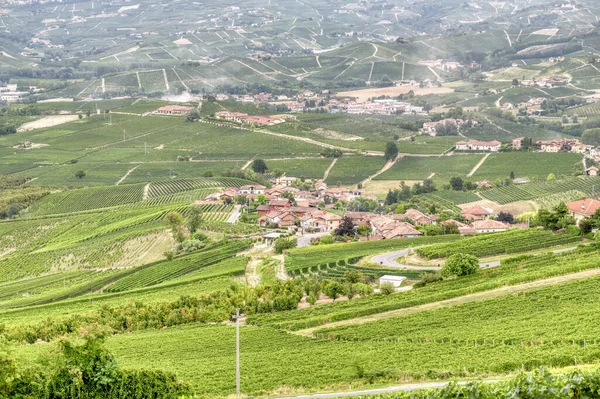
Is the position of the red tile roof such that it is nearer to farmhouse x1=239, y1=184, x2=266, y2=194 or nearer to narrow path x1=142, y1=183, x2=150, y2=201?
farmhouse x1=239, y1=184, x2=266, y2=194

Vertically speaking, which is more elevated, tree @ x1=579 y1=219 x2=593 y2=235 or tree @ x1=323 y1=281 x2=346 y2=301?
tree @ x1=579 y1=219 x2=593 y2=235

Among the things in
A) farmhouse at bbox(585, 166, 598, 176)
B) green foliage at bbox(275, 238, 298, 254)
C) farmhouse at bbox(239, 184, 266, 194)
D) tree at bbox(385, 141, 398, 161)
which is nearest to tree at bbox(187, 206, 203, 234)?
green foliage at bbox(275, 238, 298, 254)

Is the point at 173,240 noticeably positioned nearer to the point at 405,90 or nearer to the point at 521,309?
the point at 521,309

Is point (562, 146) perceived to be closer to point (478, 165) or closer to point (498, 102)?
point (478, 165)

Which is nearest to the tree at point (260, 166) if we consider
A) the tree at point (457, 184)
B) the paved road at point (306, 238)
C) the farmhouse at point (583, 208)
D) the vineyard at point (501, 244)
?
the tree at point (457, 184)

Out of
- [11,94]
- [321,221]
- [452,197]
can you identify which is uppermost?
[321,221]

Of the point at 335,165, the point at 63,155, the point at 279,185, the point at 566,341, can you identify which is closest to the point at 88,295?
the point at 566,341

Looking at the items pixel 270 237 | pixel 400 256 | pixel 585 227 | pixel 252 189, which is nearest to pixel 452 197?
pixel 252 189

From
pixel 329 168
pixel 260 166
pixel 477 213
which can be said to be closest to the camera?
pixel 477 213
